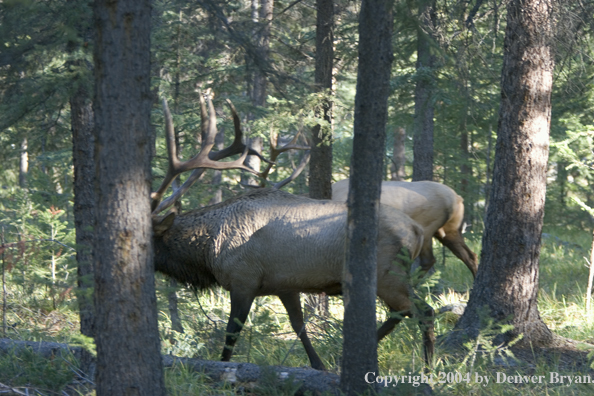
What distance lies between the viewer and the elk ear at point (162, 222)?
6.12 m

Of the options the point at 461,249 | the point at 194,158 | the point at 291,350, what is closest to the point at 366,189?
the point at 194,158

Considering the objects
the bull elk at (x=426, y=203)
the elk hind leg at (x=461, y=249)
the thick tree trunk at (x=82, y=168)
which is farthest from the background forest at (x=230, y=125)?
the bull elk at (x=426, y=203)

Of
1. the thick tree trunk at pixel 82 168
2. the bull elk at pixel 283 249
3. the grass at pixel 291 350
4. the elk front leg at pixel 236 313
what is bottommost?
the grass at pixel 291 350

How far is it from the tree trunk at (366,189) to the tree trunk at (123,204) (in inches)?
56.1

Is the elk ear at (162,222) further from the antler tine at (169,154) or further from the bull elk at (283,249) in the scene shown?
the antler tine at (169,154)

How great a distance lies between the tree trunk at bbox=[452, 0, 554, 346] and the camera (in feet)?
19.6

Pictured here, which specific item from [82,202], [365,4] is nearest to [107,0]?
[365,4]

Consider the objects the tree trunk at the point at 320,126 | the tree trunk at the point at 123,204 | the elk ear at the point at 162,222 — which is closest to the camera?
the tree trunk at the point at 123,204

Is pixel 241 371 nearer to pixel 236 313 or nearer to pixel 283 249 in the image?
pixel 236 313

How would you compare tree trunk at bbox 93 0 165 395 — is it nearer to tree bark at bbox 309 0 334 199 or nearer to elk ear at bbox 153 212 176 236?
elk ear at bbox 153 212 176 236

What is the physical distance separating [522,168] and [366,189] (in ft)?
8.99

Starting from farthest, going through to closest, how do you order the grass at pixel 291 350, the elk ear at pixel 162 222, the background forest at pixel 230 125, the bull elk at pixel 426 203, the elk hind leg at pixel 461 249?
the elk hind leg at pixel 461 249, the bull elk at pixel 426 203, the elk ear at pixel 162 222, the background forest at pixel 230 125, the grass at pixel 291 350

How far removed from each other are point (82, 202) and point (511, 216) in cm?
456

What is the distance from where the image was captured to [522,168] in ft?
19.6
